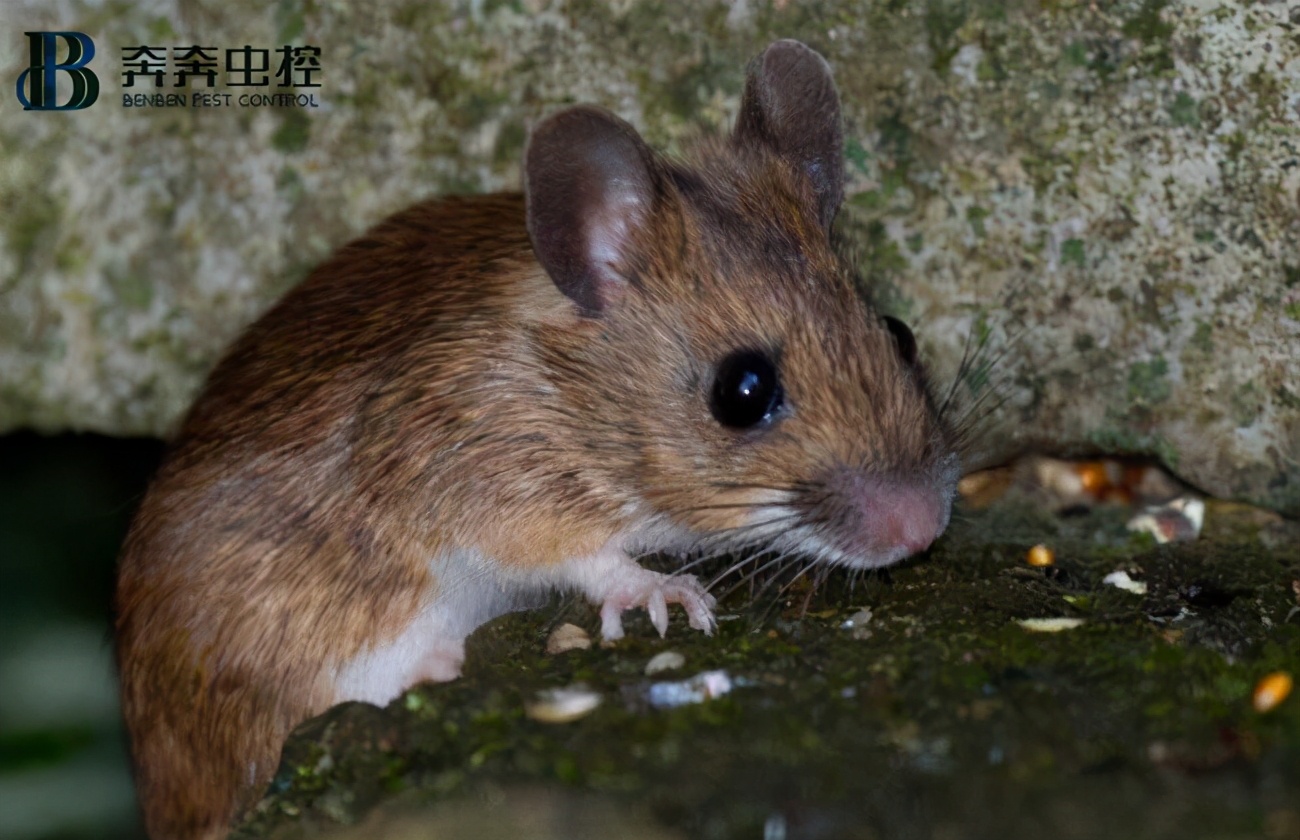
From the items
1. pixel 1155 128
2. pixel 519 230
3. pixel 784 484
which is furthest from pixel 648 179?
pixel 1155 128

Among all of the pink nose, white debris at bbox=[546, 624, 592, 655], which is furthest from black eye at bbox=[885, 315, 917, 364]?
white debris at bbox=[546, 624, 592, 655]

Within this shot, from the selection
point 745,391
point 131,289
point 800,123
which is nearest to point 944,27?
point 800,123

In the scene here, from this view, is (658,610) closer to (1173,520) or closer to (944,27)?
(1173,520)

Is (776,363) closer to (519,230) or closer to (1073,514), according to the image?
(519,230)

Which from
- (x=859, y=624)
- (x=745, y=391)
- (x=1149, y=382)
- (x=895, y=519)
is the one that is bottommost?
(x=859, y=624)

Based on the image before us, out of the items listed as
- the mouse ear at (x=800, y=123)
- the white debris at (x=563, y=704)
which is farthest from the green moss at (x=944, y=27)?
the white debris at (x=563, y=704)
